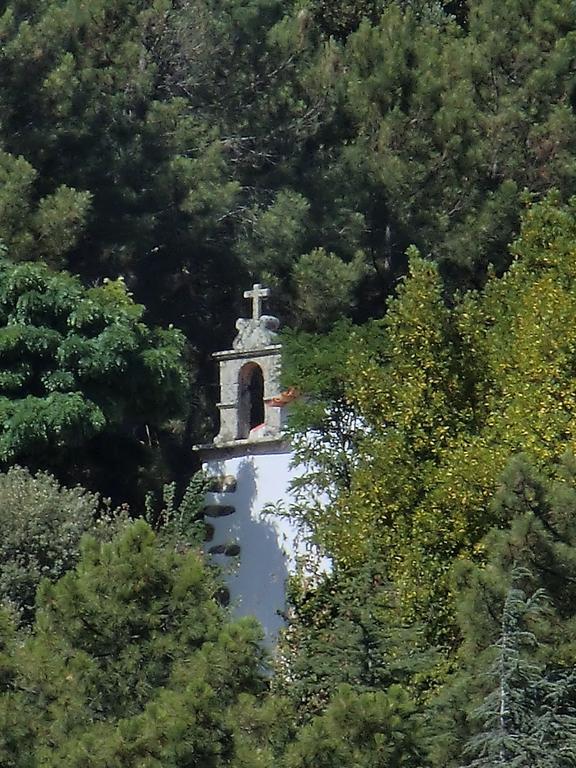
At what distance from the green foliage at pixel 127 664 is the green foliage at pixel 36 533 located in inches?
172

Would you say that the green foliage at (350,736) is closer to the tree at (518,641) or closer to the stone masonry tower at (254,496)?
the tree at (518,641)

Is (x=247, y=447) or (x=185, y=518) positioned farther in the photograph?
(x=247, y=447)

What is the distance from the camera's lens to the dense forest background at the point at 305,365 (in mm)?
10812

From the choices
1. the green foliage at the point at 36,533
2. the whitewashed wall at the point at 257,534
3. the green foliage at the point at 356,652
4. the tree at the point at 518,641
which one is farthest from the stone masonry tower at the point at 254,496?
the tree at the point at 518,641

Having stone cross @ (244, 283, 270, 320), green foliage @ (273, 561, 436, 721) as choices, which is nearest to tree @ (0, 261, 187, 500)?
stone cross @ (244, 283, 270, 320)

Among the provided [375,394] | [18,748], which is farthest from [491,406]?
[18,748]

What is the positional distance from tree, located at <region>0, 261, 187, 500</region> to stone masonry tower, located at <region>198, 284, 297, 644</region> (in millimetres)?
838

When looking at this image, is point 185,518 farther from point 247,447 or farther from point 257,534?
point 247,447

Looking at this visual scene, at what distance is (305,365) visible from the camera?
1784 centimetres

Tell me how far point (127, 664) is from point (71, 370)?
23.8ft

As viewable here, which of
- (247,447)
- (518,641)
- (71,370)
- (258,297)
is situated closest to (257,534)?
(247,447)

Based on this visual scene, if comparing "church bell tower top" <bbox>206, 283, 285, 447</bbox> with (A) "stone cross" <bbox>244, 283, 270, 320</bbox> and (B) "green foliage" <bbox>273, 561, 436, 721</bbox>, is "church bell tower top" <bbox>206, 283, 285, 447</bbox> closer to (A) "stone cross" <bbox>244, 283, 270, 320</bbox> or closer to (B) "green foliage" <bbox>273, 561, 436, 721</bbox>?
(A) "stone cross" <bbox>244, 283, 270, 320</bbox>

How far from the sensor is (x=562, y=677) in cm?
1120

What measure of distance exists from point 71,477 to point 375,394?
4.49 metres
